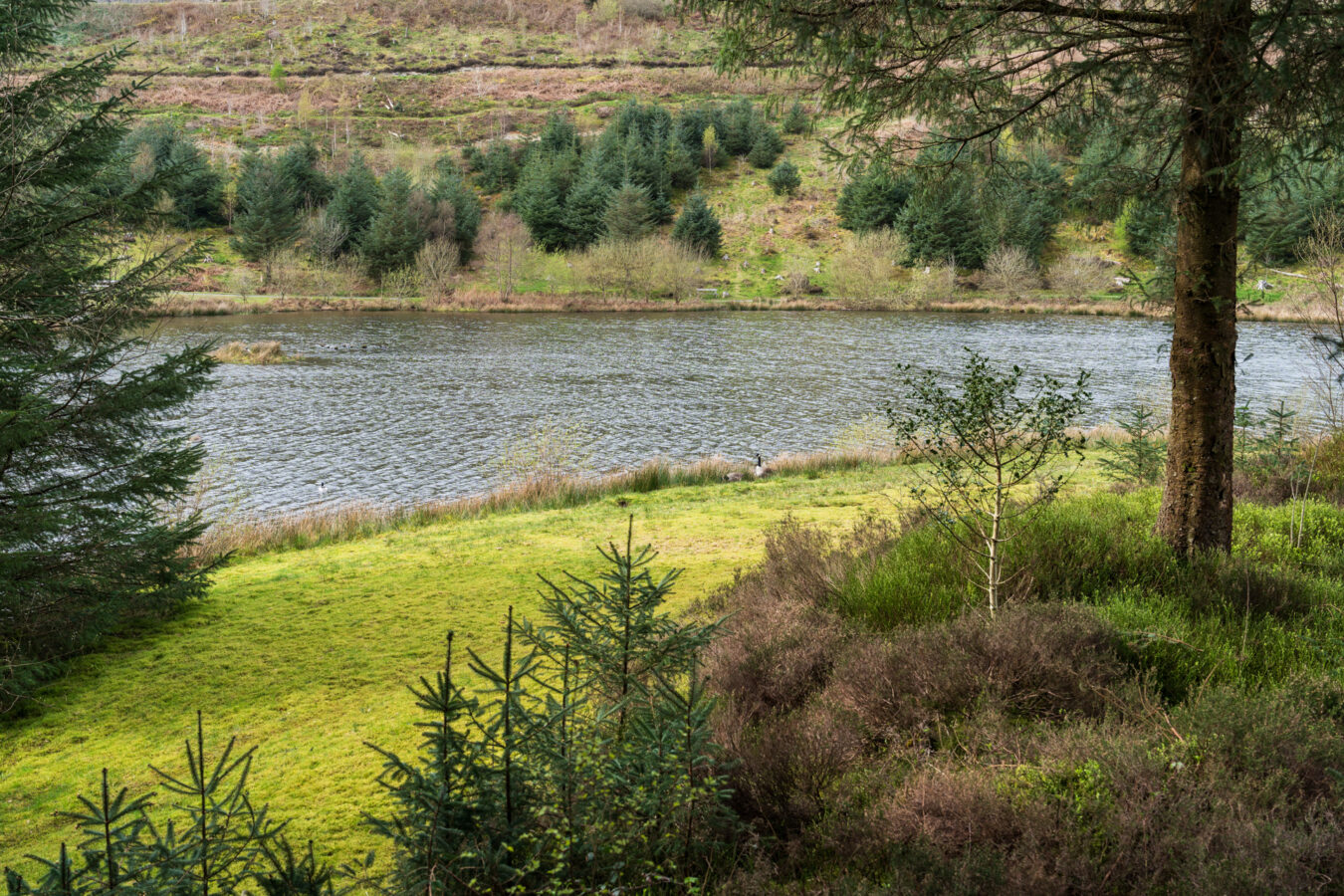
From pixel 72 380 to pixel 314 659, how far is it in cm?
286

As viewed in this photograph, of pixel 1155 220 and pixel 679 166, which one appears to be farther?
pixel 679 166

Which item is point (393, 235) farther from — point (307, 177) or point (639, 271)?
point (639, 271)

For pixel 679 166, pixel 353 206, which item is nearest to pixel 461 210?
pixel 353 206

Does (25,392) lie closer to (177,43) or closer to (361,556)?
(361,556)

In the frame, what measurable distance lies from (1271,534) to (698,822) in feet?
18.0

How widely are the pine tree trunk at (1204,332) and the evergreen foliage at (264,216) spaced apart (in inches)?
2595

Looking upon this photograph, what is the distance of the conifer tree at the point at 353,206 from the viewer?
6544 cm

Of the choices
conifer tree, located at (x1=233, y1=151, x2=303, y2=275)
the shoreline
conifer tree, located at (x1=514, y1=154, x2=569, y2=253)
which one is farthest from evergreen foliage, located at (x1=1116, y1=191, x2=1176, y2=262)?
conifer tree, located at (x1=514, y1=154, x2=569, y2=253)

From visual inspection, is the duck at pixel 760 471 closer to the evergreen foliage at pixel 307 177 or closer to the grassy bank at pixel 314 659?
the grassy bank at pixel 314 659

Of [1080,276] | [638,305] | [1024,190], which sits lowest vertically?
[1024,190]

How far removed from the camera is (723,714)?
11.4ft

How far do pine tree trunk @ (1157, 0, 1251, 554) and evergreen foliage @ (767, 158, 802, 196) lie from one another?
83906 mm

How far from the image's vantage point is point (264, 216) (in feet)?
207

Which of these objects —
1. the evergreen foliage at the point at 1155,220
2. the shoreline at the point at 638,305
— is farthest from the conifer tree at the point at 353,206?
the evergreen foliage at the point at 1155,220
